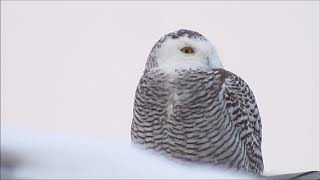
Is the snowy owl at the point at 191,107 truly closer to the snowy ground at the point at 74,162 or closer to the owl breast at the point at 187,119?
the owl breast at the point at 187,119


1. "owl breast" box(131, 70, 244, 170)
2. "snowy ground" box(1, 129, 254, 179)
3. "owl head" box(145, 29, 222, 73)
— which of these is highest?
"owl head" box(145, 29, 222, 73)

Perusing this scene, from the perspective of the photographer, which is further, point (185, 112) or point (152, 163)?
point (185, 112)

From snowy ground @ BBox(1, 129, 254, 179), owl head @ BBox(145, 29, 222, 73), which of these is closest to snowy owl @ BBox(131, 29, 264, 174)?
owl head @ BBox(145, 29, 222, 73)

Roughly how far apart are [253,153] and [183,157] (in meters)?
0.65

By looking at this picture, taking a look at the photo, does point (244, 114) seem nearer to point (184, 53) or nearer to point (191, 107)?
point (191, 107)

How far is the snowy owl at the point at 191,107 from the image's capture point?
4.16 m

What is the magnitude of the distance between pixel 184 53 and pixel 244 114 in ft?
1.99

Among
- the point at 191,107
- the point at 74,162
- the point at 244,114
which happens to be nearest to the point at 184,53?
the point at 191,107

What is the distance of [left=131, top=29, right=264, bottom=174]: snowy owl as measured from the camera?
4.16m

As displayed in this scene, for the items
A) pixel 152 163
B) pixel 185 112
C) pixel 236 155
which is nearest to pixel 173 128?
pixel 185 112

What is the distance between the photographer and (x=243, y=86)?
457 cm

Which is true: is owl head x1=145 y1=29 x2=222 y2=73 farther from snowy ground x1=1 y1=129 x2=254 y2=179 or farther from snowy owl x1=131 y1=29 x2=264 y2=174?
snowy ground x1=1 y1=129 x2=254 y2=179

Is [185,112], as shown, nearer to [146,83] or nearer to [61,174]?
[146,83]

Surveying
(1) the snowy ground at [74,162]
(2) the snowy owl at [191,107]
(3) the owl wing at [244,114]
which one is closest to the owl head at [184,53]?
(2) the snowy owl at [191,107]
